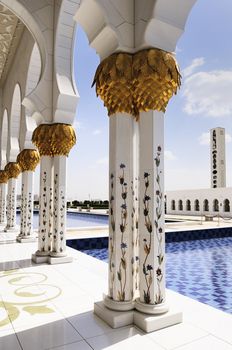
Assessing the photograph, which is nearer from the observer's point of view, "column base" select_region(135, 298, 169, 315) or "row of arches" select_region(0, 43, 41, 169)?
"column base" select_region(135, 298, 169, 315)

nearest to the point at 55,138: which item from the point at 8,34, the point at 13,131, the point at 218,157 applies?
the point at 8,34

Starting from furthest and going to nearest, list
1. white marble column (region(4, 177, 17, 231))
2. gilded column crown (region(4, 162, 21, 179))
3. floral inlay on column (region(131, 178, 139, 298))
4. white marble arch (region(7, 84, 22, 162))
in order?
white marble column (region(4, 177, 17, 231)), gilded column crown (region(4, 162, 21, 179)), white marble arch (region(7, 84, 22, 162)), floral inlay on column (region(131, 178, 139, 298))

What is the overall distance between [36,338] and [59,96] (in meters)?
3.50

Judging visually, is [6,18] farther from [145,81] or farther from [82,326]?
[82,326]

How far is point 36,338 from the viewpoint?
7.60 feet

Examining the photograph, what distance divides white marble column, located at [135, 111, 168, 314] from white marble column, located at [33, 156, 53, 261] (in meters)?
2.91

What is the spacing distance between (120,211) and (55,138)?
2577 mm

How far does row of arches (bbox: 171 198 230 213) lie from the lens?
70.4 ft

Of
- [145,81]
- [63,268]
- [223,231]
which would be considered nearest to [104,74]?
[145,81]

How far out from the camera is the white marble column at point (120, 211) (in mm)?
2707

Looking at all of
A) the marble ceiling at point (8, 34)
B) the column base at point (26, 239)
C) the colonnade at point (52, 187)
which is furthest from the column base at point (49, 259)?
the marble ceiling at point (8, 34)

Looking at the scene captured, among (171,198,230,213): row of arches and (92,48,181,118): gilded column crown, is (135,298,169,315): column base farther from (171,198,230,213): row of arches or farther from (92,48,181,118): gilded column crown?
(171,198,230,213): row of arches

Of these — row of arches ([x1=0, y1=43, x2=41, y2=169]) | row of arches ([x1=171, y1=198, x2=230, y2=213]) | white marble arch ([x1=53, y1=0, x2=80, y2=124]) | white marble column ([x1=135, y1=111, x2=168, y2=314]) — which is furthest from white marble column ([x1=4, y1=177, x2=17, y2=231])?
row of arches ([x1=171, y1=198, x2=230, y2=213])

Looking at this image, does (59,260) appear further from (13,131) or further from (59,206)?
(13,131)
